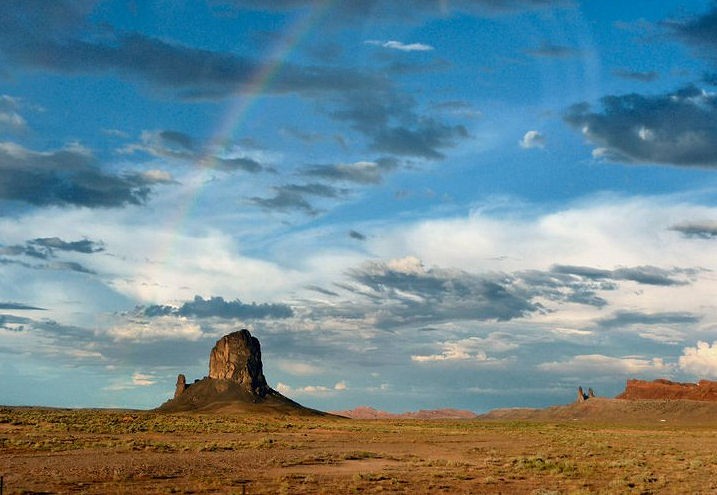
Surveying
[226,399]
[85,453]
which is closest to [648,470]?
[85,453]

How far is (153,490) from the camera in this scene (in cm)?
3039

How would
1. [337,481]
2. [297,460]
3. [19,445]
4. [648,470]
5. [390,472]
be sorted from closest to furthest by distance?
1. [337,481]
2. [390,472]
3. [648,470]
4. [297,460]
5. [19,445]

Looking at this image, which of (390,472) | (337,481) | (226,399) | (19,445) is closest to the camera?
(337,481)

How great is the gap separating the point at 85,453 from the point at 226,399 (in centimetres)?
15372

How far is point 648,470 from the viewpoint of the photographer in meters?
42.1

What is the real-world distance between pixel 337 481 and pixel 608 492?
12055 mm

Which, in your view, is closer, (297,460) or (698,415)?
(297,460)

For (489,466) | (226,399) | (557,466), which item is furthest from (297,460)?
(226,399)

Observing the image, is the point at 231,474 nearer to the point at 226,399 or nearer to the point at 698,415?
the point at 226,399

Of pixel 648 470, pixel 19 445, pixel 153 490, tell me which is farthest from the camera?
pixel 19 445

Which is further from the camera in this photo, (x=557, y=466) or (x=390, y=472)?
(x=557, y=466)

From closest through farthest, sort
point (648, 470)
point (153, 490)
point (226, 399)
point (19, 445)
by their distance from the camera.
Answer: point (153, 490) < point (648, 470) < point (19, 445) < point (226, 399)

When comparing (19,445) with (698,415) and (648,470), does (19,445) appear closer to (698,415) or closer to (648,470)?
(648,470)

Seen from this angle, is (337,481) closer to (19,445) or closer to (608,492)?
(608,492)
